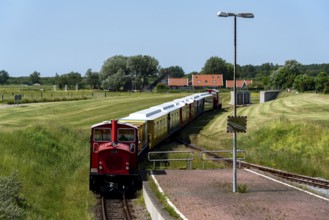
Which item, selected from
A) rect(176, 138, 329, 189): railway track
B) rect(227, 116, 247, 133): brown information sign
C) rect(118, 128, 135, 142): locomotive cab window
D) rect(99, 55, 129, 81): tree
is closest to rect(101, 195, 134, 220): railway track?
rect(118, 128, 135, 142): locomotive cab window

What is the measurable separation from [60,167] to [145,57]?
117 m

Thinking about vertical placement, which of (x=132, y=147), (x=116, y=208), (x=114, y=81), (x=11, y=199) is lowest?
(x=116, y=208)

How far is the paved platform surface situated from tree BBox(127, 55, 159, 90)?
370 feet

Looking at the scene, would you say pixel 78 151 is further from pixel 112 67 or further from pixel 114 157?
pixel 112 67

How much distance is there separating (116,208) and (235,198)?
14.3 ft

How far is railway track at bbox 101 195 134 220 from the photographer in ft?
53.9

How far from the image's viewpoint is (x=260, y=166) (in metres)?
24.3

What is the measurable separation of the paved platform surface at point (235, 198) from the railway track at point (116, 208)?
1.55 meters

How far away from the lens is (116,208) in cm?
1781

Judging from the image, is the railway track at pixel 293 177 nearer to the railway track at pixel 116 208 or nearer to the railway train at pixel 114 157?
the railway train at pixel 114 157

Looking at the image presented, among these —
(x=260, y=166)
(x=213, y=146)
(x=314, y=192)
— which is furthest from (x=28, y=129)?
(x=314, y=192)

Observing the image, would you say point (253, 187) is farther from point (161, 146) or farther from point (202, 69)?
point (202, 69)

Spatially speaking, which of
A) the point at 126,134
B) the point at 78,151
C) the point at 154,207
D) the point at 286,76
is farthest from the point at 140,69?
the point at 154,207

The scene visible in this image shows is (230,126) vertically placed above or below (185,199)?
above
